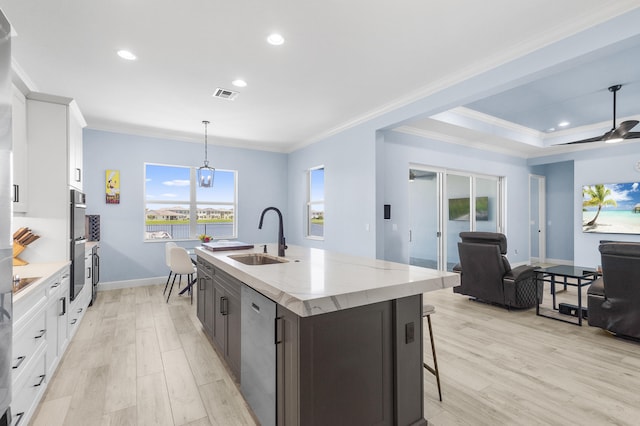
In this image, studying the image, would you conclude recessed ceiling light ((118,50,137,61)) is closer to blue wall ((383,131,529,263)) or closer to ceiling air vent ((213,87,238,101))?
ceiling air vent ((213,87,238,101))

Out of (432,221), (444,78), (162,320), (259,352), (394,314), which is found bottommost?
(162,320)

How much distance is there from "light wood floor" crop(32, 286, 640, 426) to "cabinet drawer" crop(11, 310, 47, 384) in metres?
0.42

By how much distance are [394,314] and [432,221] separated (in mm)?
4516

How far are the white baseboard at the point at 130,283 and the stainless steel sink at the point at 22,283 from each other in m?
3.52

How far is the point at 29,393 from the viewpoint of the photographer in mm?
1902

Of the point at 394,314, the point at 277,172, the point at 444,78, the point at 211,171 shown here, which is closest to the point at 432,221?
the point at 444,78

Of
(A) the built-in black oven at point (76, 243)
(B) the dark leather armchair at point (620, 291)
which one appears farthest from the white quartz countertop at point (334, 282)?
(B) the dark leather armchair at point (620, 291)

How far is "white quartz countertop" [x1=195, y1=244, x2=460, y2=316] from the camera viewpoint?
1354 millimetres

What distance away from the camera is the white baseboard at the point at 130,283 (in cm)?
523

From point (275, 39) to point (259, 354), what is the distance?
2541mm

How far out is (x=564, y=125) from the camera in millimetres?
5926

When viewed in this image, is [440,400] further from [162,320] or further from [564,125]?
[564,125]

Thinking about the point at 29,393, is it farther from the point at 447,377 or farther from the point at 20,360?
the point at 447,377

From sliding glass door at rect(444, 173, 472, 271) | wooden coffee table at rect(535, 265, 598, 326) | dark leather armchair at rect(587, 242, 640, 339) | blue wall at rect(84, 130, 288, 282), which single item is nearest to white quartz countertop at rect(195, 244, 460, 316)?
dark leather armchair at rect(587, 242, 640, 339)
